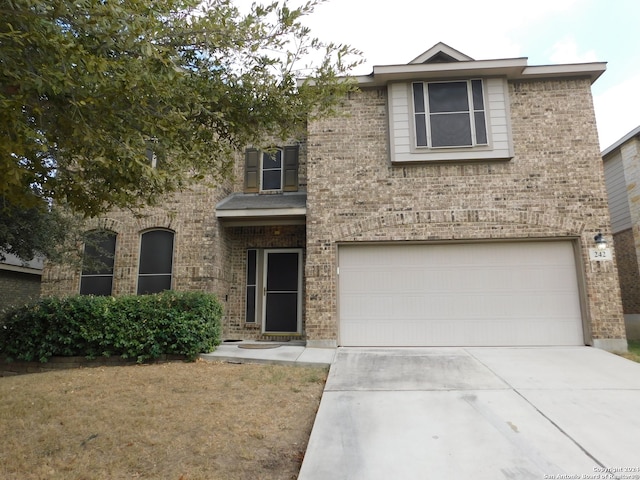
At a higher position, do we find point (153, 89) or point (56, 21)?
point (56, 21)

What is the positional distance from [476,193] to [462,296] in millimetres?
2235

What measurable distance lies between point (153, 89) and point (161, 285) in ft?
21.7

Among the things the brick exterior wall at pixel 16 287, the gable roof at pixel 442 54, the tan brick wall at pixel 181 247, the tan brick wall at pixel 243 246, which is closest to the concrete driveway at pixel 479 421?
the tan brick wall at pixel 243 246

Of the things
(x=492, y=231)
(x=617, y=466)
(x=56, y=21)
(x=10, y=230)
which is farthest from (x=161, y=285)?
(x=617, y=466)

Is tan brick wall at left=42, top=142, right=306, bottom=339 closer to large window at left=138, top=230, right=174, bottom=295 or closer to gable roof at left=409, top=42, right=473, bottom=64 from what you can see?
large window at left=138, top=230, right=174, bottom=295

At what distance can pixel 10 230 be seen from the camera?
7320 millimetres

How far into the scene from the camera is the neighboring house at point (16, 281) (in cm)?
1359

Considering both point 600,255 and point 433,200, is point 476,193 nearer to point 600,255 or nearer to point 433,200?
point 433,200

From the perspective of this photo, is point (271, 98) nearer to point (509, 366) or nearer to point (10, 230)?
point (509, 366)

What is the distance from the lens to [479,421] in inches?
161

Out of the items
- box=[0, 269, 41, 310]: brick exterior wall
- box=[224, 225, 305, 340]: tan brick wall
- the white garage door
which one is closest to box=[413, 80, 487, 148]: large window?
the white garage door

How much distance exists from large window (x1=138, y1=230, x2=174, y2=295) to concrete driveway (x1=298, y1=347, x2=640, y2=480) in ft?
16.1

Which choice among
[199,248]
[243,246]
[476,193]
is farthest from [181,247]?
[476,193]

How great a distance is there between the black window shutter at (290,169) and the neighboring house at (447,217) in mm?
1213
